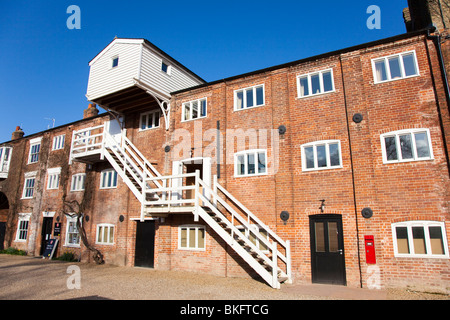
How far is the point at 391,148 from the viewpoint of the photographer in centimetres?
970

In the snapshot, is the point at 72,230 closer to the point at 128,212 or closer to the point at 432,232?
the point at 128,212

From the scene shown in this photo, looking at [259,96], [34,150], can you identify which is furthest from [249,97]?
[34,150]

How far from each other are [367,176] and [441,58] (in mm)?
4330

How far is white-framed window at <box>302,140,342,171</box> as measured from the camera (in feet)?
34.4

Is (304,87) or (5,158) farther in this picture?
(5,158)

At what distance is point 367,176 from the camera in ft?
31.9

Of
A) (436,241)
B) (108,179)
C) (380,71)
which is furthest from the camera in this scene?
(108,179)

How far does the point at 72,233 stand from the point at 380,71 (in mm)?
17858

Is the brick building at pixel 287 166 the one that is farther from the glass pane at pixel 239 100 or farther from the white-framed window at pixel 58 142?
the white-framed window at pixel 58 142

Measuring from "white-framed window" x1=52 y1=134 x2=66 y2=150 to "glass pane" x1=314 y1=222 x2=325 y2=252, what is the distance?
1767 centimetres

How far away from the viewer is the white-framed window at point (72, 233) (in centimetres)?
1705

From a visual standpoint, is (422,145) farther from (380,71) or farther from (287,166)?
(287,166)
